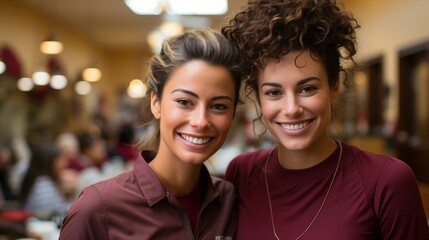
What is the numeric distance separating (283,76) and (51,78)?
8480 millimetres

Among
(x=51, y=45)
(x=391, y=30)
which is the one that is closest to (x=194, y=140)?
(x=51, y=45)

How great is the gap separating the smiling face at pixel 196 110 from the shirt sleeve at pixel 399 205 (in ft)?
1.61

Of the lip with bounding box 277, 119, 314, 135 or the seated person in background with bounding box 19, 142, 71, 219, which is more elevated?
the lip with bounding box 277, 119, 314, 135

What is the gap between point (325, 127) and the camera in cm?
177

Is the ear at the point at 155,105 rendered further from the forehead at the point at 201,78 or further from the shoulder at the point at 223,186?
the shoulder at the point at 223,186

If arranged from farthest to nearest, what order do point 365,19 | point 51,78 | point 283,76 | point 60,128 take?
point 60,128
point 51,78
point 365,19
point 283,76

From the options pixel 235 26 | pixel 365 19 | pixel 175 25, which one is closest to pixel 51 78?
pixel 175 25

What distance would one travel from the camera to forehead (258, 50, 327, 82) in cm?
170

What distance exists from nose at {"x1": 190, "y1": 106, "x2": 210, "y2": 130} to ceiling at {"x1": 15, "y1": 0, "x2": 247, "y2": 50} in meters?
6.49

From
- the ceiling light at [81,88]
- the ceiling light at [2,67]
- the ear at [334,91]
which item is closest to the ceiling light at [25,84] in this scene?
the ceiling light at [2,67]

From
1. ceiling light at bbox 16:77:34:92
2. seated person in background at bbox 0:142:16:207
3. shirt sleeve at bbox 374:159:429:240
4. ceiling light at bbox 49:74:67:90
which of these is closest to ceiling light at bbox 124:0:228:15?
seated person in background at bbox 0:142:16:207

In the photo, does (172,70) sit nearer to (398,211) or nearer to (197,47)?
(197,47)

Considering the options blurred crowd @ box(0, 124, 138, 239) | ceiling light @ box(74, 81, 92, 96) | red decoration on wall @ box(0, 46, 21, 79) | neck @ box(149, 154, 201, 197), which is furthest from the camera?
ceiling light @ box(74, 81, 92, 96)

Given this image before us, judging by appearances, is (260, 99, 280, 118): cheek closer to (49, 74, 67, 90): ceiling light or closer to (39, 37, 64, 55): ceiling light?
(39, 37, 64, 55): ceiling light
